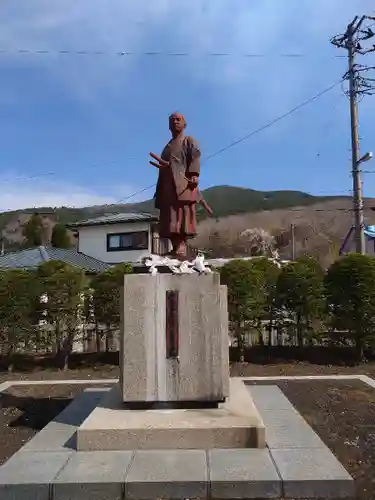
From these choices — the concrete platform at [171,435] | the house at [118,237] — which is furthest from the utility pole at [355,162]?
the concrete platform at [171,435]

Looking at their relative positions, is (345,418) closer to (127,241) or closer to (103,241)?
(127,241)

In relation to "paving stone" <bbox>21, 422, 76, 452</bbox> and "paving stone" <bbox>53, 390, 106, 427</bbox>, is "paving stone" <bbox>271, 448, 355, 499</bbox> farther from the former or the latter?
"paving stone" <bbox>53, 390, 106, 427</bbox>

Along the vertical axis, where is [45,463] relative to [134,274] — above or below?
below

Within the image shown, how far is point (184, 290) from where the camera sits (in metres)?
5.29

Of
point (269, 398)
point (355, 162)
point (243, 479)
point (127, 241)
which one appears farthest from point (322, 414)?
point (127, 241)

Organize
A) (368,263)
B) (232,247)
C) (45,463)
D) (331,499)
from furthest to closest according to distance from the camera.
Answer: (232,247) → (368,263) → (45,463) → (331,499)

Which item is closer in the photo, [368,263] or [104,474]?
[104,474]

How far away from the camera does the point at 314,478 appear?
12.7 feet

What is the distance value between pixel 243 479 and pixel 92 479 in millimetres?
1243

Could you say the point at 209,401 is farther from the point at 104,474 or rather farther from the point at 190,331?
the point at 104,474

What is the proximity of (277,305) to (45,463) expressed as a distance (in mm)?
7974

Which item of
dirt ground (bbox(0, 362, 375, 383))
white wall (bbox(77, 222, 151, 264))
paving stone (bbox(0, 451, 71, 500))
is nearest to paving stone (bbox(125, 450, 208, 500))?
paving stone (bbox(0, 451, 71, 500))

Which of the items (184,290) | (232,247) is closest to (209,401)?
(184,290)

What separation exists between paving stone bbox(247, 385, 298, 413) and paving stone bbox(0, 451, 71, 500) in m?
2.93
